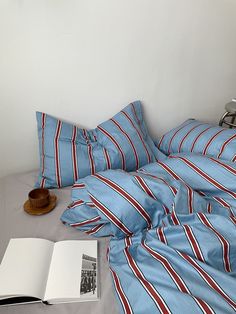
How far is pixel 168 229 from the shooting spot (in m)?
0.85

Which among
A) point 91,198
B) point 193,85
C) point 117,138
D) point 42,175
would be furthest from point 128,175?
point 193,85

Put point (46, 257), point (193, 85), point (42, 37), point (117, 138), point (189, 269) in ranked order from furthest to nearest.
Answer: point (193, 85), point (117, 138), point (42, 37), point (46, 257), point (189, 269)

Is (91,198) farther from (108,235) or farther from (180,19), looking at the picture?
(180,19)

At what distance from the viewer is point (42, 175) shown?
1.22 meters

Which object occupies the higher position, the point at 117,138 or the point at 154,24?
the point at 154,24

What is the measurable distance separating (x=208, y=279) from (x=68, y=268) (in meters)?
0.42

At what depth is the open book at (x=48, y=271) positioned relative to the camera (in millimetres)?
750

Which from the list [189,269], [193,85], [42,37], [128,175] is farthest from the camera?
[193,85]

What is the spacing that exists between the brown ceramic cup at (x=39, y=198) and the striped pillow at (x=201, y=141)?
68cm

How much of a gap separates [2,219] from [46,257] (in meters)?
0.29

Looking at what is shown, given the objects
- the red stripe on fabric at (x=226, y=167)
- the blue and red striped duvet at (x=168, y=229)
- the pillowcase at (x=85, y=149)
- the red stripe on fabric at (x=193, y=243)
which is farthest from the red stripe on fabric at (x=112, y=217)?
the red stripe on fabric at (x=226, y=167)

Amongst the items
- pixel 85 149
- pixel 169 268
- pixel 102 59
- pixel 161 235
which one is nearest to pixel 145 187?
pixel 161 235

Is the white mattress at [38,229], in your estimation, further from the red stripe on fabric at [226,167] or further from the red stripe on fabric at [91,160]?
the red stripe on fabric at [226,167]

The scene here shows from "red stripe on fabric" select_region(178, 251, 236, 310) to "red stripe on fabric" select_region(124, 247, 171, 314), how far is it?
130 millimetres
